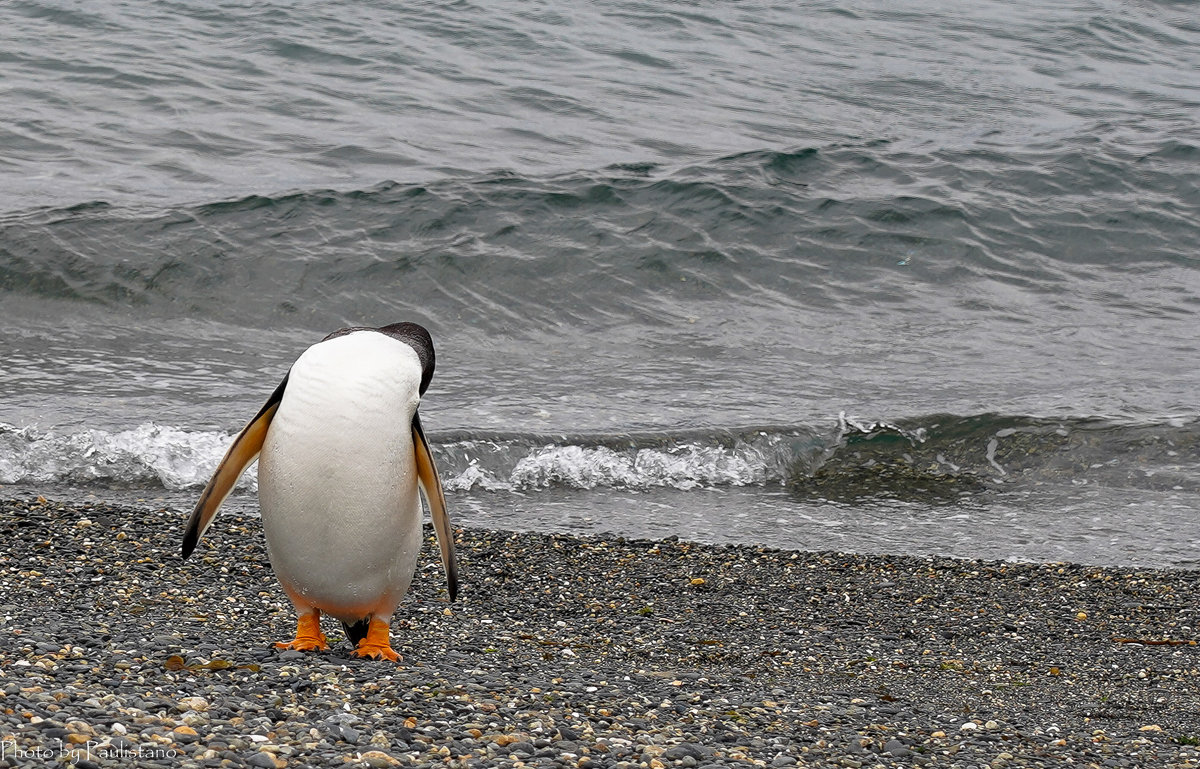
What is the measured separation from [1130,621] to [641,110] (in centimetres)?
1260

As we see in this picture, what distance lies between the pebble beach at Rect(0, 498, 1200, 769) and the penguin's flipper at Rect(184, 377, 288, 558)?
0.41m

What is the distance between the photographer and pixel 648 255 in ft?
44.0

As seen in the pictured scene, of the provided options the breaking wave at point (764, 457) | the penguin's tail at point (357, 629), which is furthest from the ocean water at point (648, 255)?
the penguin's tail at point (357, 629)

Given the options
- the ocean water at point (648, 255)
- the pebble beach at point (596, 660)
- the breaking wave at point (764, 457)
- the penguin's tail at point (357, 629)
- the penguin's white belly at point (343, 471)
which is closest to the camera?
the pebble beach at point (596, 660)

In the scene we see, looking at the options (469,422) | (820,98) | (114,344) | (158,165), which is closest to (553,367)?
(469,422)

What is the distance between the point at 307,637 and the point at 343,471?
0.63 m

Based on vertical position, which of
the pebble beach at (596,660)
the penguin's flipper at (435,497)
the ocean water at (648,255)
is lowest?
the ocean water at (648,255)

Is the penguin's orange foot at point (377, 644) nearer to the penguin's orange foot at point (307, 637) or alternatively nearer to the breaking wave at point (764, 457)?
the penguin's orange foot at point (307, 637)

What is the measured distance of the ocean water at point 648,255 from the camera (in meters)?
8.34

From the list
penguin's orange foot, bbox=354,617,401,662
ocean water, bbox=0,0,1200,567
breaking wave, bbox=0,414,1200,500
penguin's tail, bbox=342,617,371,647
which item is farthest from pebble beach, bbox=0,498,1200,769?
ocean water, bbox=0,0,1200,567

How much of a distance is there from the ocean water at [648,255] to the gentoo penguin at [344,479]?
2841mm

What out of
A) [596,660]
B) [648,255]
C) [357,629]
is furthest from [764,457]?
[648,255]

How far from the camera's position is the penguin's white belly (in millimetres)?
4340

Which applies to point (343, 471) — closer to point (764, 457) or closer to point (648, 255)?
point (764, 457)
